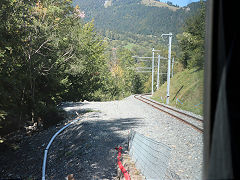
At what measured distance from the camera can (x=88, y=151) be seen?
661 centimetres

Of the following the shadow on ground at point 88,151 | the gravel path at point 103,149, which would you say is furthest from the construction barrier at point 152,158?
the shadow on ground at point 88,151

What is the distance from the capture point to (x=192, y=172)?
4234 millimetres

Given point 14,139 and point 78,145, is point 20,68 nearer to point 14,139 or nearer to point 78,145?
point 14,139

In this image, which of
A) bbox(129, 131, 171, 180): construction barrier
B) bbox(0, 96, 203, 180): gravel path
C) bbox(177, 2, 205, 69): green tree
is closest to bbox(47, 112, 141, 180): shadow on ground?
bbox(0, 96, 203, 180): gravel path

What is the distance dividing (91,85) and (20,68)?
21.4 metres

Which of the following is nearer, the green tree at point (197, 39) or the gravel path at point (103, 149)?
the green tree at point (197, 39)

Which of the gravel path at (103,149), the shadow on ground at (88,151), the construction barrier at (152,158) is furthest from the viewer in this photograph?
the shadow on ground at (88,151)

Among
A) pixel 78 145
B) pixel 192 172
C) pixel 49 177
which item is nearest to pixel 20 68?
pixel 78 145

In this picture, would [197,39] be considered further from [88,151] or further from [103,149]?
[88,151]

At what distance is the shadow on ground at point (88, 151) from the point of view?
210 inches

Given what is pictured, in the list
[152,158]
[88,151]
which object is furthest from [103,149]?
[152,158]

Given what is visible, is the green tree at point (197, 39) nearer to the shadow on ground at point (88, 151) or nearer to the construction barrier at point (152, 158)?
the construction barrier at point (152, 158)

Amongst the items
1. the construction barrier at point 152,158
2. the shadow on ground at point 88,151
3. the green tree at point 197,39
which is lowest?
the shadow on ground at point 88,151

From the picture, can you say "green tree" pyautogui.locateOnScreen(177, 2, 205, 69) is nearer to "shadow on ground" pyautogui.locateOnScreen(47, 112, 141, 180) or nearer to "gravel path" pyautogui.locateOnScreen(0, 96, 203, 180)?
"gravel path" pyautogui.locateOnScreen(0, 96, 203, 180)
